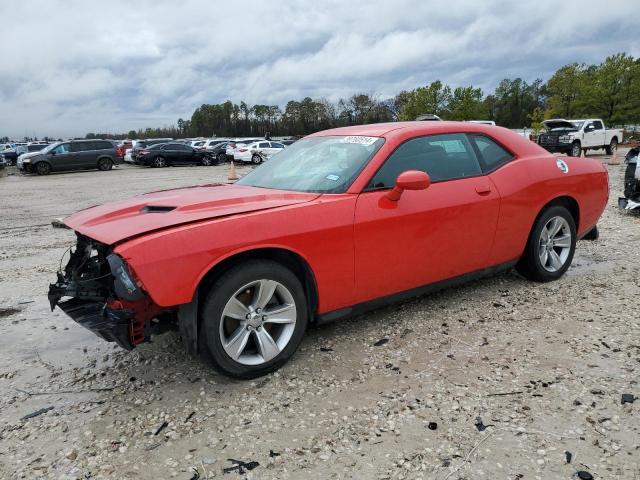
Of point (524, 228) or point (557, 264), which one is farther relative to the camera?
point (557, 264)

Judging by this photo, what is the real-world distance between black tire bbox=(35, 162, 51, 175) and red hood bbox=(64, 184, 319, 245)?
23.6m

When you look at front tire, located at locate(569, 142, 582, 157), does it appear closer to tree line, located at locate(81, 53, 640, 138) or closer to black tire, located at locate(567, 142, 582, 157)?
black tire, located at locate(567, 142, 582, 157)

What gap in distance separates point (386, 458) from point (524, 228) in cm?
272

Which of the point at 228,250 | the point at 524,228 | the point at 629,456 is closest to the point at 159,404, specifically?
the point at 228,250

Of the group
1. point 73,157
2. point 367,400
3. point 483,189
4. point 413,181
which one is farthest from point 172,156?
point 367,400

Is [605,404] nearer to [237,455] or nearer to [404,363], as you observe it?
[404,363]

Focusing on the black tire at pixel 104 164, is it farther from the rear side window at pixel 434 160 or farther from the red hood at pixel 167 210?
the rear side window at pixel 434 160

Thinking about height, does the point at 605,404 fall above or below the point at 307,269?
below

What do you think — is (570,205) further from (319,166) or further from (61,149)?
(61,149)

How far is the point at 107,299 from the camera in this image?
2.94m

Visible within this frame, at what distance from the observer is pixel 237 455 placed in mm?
2414

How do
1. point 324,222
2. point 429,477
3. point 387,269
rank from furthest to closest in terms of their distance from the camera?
point 387,269 < point 324,222 < point 429,477

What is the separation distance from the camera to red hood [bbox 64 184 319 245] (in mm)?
2855

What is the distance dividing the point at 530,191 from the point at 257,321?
2.70m
